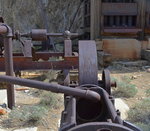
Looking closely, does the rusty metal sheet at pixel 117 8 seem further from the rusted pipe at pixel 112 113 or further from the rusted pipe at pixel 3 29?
the rusted pipe at pixel 112 113

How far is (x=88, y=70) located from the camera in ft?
7.15

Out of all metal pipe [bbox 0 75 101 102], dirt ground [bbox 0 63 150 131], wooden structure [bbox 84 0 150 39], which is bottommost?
dirt ground [bbox 0 63 150 131]

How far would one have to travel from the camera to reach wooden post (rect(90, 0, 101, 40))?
850cm

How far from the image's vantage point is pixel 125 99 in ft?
15.4

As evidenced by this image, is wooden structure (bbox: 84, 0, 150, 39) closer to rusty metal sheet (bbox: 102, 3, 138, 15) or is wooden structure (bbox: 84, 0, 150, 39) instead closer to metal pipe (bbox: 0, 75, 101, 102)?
rusty metal sheet (bbox: 102, 3, 138, 15)

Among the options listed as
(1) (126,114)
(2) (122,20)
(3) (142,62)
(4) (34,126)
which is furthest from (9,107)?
(2) (122,20)

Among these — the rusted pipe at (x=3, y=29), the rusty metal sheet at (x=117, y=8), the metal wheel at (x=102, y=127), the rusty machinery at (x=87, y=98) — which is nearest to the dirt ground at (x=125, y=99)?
the rusted pipe at (x=3, y=29)

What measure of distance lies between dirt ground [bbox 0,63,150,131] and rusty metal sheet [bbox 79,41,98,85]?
146 cm

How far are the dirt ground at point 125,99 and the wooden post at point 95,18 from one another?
1.66 m

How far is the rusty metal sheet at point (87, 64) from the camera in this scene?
2.12m

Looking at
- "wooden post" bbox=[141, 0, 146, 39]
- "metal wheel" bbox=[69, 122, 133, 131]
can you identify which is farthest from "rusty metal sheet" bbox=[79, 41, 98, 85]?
"wooden post" bbox=[141, 0, 146, 39]

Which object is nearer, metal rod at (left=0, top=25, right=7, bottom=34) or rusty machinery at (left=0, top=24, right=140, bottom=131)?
rusty machinery at (left=0, top=24, right=140, bottom=131)

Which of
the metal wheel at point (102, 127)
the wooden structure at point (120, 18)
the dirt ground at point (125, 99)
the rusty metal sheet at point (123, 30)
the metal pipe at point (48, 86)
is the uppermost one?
the wooden structure at point (120, 18)

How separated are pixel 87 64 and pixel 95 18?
6530 mm
